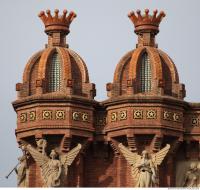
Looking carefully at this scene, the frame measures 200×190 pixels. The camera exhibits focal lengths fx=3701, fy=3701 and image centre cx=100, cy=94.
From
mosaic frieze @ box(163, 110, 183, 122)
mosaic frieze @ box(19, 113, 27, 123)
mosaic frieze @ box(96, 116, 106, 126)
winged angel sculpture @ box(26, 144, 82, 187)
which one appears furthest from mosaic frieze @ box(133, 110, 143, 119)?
mosaic frieze @ box(19, 113, 27, 123)

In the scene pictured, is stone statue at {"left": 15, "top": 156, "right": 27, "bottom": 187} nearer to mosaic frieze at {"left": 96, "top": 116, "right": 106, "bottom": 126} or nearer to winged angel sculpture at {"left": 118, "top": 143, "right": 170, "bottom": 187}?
mosaic frieze at {"left": 96, "top": 116, "right": 106, "bottom": 126}

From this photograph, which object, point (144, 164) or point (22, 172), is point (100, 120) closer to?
point (144, 164)

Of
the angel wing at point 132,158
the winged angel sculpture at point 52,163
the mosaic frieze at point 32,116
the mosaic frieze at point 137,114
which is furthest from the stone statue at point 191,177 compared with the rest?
the mosaic frieze at point 32,116

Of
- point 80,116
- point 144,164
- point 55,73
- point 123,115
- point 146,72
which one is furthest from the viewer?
point 55,73

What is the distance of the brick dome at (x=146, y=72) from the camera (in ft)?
397

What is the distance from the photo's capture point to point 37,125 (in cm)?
12062

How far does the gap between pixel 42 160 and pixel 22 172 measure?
1.17 m

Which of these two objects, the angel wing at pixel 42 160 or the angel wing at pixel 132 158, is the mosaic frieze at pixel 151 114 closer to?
the angel wing at pixel 132 158

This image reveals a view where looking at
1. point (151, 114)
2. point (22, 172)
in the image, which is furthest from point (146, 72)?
point (22, 172)

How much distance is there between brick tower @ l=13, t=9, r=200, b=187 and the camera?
121m

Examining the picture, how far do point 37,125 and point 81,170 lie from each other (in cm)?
217

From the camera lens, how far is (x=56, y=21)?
12188cm

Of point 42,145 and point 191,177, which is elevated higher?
point 42,145

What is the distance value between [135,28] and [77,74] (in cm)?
244
